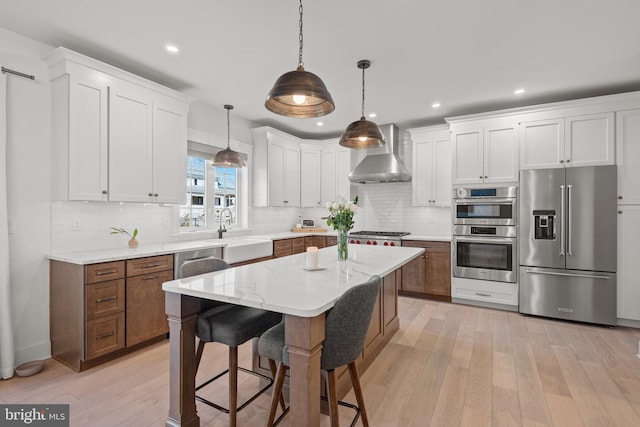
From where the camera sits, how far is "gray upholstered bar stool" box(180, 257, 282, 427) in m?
1.81

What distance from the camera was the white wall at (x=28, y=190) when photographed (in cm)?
262

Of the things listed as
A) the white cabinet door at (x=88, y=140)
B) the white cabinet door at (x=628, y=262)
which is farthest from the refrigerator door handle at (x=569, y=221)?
the white cabinet door at (x=88, y=140)

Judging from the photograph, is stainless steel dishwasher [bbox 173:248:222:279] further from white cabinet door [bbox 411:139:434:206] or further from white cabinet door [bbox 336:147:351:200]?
white cabinet door [bbox 411:139:434:206]

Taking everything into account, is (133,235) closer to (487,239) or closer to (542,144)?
(487,239)

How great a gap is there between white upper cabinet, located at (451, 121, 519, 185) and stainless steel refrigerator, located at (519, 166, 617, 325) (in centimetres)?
25

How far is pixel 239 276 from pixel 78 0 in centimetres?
219

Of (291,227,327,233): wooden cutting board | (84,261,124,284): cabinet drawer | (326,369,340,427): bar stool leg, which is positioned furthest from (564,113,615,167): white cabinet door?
(84,261,124,284): cabinet drawer

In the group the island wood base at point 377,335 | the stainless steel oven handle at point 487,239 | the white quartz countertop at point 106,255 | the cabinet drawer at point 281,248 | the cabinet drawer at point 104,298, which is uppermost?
the stainless steel oven handle at point 487,239

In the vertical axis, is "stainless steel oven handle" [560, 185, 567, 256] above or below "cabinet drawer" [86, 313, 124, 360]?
above

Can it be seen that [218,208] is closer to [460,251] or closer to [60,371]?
[60,371]

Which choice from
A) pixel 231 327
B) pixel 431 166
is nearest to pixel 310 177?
pixel 431 166

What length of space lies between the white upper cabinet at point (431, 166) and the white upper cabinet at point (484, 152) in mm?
332

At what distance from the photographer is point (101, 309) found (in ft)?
8.69

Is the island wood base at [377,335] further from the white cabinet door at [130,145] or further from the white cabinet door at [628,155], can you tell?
the white cabinet door at [628,155]
